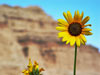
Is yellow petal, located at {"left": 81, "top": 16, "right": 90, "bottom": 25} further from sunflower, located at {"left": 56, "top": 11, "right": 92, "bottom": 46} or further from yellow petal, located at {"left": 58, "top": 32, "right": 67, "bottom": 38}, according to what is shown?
yellow petal, located at {"left": 58, "top": 32, "right": 67, "bottom": 38}

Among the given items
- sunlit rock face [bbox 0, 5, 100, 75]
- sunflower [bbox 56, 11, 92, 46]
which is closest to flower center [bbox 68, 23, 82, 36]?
sunflower [bbox 56, 11, 92, 46]

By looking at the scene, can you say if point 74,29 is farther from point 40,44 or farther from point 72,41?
point 40,44

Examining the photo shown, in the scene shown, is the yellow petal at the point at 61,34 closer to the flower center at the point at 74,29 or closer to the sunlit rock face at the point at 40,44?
the flower center at the point at 74,29

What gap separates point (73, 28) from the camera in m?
1.79

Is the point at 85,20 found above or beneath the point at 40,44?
beneath

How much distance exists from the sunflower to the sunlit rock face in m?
54.7

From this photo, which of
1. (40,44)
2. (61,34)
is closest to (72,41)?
(61,34)

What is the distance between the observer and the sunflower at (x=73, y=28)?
172 cm

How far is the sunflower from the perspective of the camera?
67.6 inches

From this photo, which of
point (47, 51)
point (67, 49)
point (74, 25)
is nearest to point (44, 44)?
point (47, 51)

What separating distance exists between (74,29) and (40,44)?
217ft

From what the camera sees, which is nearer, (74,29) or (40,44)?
(74,29)

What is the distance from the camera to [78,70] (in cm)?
6825

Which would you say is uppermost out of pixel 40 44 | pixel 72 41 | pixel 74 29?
pixel 40 44
